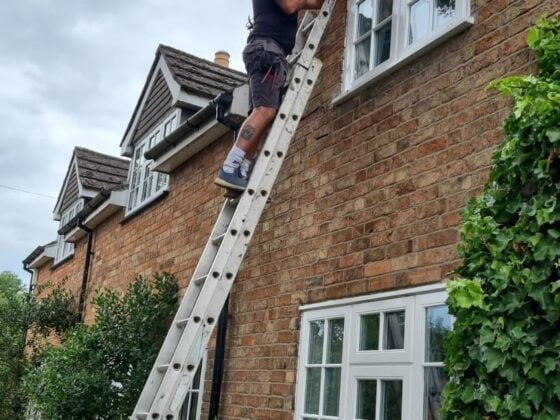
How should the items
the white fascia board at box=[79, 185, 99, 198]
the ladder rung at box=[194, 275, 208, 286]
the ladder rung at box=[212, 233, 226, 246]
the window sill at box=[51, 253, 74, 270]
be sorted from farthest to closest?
1. the white fascia board at box=[79, 185, 99, 198]
2. the window sill at box=[51, 253, 74, 270]
3. the ladder rung at box=[212, 233, 226, 246]
4. the ladder rung at box=[194, 275, 208, 286]

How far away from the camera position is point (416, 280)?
4.18 m

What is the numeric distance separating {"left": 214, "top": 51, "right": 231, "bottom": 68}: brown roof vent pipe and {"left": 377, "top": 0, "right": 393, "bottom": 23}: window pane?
8.61m

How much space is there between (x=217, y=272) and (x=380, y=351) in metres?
1.16

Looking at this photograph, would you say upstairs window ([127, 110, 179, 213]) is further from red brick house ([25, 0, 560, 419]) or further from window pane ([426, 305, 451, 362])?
window pane ([426, 305, 451, 362])

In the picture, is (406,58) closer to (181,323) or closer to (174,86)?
(181,323)

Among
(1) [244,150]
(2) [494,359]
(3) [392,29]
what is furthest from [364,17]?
(2) [494,359]

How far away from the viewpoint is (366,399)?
4457 mm

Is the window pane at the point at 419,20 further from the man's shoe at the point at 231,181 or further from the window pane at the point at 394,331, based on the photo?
the window pane at the point at 394,331

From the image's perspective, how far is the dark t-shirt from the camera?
210 inches

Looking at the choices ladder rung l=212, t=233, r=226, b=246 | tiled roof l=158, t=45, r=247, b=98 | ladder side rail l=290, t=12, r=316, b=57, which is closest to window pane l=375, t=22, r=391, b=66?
ladder side rail l=290, t=12, r=316, b=57

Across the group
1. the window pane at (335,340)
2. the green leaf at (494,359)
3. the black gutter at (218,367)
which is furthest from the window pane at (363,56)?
the green leaf at (494,359)

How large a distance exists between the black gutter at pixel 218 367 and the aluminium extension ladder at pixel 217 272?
175cm

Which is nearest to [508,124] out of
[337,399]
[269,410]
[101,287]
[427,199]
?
[427,199]

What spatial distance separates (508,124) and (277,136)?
1.97m
